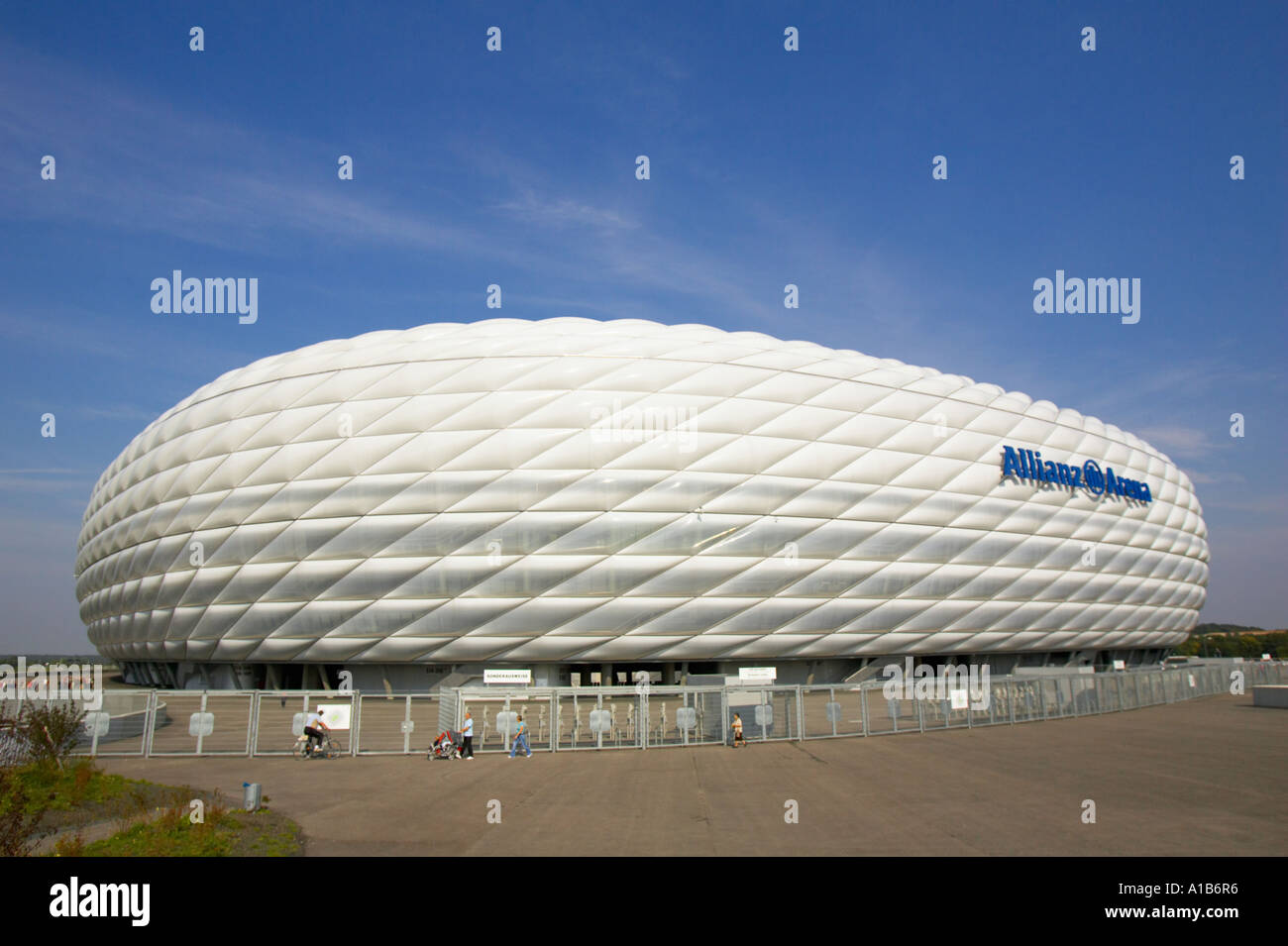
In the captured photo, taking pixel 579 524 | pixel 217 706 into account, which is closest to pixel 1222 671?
pixel 579 524

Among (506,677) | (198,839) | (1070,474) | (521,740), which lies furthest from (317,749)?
(1070,474)

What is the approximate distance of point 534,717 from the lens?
68.0 ft

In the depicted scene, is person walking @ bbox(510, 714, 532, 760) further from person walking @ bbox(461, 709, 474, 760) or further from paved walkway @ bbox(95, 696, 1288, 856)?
person walking @ bbox(461, 709, 474, 760)

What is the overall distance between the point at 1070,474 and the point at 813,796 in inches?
1108

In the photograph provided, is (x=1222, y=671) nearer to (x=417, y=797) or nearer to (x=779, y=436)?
(x=779, y=436)

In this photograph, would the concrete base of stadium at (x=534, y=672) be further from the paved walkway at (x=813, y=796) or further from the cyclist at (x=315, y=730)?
the paved walkway at (x=813, y=796)

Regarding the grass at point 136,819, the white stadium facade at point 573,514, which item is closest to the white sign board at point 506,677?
the white stadium facade at point 573,514

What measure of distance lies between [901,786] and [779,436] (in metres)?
16.9

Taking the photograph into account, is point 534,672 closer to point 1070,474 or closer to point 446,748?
point 446,748

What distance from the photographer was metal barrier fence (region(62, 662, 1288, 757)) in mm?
16578

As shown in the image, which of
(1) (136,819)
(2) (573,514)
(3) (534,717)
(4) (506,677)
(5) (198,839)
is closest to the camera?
(5) (198,839)

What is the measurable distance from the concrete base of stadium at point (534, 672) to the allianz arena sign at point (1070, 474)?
7621 mm

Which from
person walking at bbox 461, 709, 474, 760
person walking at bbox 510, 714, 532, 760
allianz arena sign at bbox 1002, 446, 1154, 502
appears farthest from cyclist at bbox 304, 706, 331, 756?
allianz arena sign at bbox 1002, 446, 1154, 502
